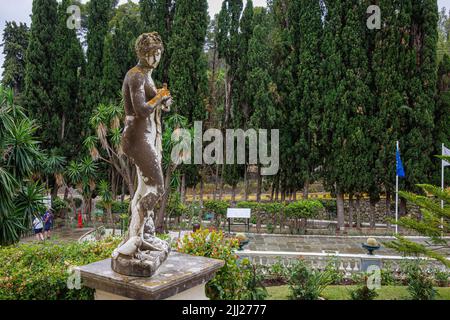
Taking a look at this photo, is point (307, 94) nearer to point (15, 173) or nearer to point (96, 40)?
point (96, 40)

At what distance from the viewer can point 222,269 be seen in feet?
15.9

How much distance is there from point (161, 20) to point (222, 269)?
16.0 m

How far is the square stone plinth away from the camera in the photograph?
3258mm

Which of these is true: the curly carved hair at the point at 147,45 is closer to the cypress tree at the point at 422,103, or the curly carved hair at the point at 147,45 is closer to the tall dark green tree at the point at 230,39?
the cypress tree at the point at 422,103

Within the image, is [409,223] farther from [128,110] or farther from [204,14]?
[204,14]

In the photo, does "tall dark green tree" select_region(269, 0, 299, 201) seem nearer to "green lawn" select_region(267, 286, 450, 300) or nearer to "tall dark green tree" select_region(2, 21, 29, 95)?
"green lawn" select_region(267, 286, 450, 300)

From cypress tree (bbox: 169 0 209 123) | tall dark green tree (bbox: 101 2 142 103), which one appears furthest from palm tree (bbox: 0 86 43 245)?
tall dark green tree (bbox: 101 2 142 103)

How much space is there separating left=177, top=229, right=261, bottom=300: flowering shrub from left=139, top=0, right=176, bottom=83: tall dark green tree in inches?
555

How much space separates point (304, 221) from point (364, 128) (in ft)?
15.3

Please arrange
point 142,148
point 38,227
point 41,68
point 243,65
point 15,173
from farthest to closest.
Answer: point 243,65 → point 41,68 → point 38,227 → point 15,173 → point 142,148

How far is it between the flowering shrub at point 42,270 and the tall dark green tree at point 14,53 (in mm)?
17485

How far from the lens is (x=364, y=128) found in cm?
1541

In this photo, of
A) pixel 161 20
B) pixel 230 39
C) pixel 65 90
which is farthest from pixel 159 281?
pixel 161 20

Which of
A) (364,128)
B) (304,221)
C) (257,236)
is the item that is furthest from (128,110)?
(364,128)
